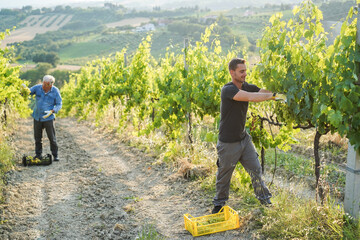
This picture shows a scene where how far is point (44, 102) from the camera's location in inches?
277

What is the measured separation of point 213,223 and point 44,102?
172 inches

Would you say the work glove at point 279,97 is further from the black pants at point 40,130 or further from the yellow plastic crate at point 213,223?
the black pants at point 40,130

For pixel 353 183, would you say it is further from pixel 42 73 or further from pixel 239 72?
pixel 42 73

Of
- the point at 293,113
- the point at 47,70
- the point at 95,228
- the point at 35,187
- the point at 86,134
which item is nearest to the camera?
the point at 293,113

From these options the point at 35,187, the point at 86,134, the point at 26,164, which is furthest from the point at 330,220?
the point at 86,134

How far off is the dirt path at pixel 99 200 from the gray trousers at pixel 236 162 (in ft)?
Result: 1.68

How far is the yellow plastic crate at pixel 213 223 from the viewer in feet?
13.1

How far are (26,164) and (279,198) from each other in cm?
482

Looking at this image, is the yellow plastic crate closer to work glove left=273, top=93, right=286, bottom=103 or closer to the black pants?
work glove left=273, top=93, right=286, bottom=103

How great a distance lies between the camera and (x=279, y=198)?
13.8 ft

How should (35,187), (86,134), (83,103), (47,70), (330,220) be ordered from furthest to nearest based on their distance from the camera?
(47,70), (83,103), (86,134), (35,187), (330,220)

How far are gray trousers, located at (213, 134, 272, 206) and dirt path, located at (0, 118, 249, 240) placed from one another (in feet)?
1.68

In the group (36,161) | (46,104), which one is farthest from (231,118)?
(36,161)

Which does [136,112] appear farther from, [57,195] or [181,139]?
[57,195]
